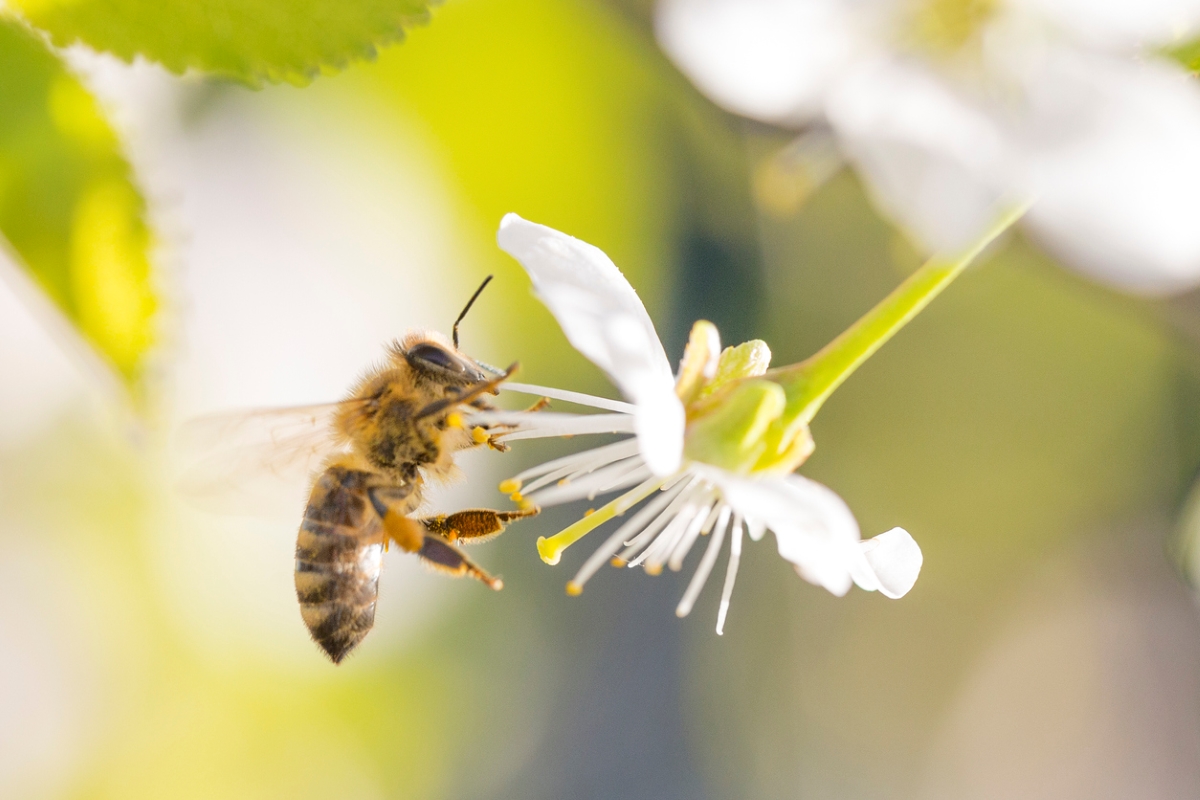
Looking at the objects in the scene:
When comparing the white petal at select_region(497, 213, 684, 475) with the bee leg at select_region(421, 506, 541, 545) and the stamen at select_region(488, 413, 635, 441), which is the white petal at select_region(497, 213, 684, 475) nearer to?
the stamen at select_region(488, 413, 635, 441)

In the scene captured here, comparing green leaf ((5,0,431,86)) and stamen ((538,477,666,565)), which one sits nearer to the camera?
green leaf ((5,0,431,86))

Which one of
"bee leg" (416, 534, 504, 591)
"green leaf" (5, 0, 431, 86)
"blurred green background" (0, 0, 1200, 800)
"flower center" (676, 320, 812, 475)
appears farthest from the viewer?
"blurred green background" (0, 0, 1200, 800)

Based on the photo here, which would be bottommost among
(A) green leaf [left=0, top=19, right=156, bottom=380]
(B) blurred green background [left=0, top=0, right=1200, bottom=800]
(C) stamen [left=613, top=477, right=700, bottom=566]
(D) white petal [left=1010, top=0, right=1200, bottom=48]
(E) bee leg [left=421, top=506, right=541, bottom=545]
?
(B) blurred green background [left=0, top=0, right=1200, bottom=800]

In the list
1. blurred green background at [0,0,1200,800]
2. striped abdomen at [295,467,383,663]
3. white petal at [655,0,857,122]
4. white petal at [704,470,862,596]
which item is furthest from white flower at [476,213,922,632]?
blurred green background at [0,0,1200,800]

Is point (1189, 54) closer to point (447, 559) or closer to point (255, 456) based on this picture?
point (447, 559)

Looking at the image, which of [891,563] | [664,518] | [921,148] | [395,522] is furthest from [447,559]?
[921,148]

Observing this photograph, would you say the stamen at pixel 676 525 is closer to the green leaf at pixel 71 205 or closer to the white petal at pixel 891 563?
the white petal at pixel 891 563

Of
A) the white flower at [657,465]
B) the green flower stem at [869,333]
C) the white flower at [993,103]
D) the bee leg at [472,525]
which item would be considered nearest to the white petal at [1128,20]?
the white flower at [993,103]
